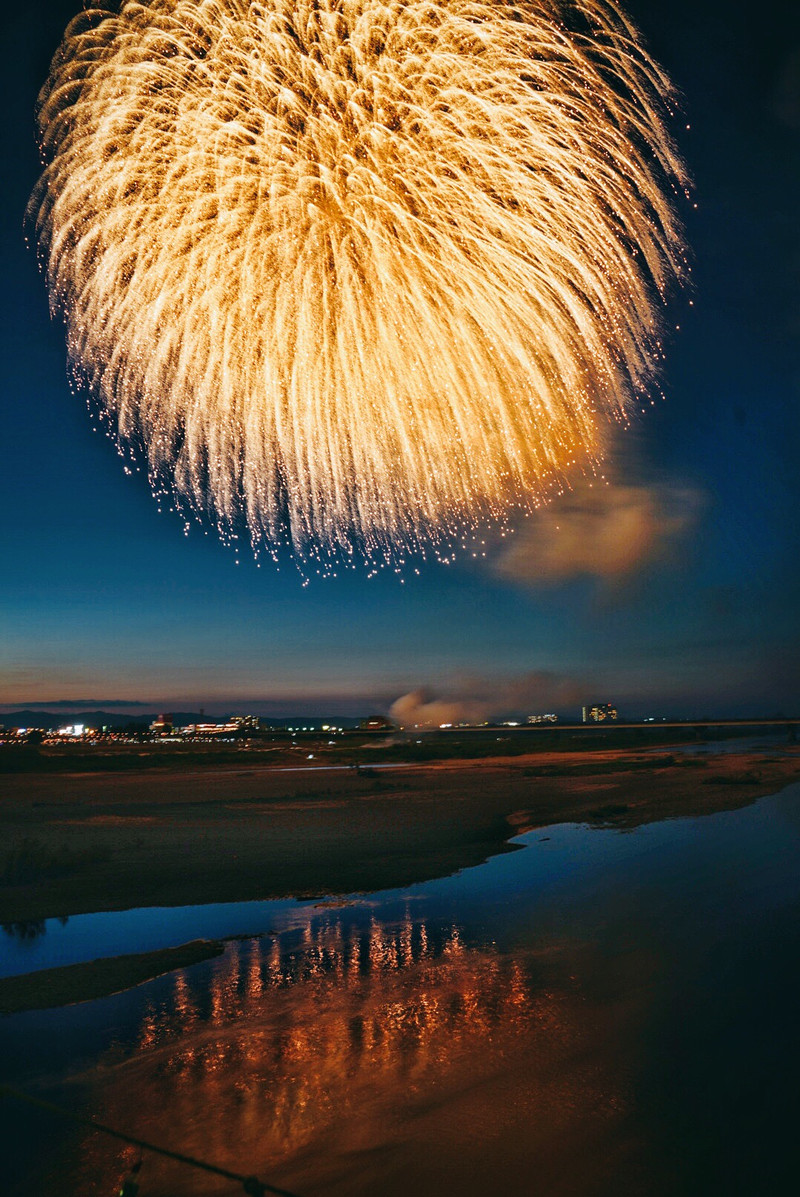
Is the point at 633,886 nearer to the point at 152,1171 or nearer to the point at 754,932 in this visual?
the point at 754,932

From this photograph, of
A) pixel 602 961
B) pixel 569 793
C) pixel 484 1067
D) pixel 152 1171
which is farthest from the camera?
pixel 569 793

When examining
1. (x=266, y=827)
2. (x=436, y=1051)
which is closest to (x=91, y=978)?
(x=436, y=1051)

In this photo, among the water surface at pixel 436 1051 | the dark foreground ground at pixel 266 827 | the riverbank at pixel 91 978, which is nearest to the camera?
the water surface at pixel 436 1051

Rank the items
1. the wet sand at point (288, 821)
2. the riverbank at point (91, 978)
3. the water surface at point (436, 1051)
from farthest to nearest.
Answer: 1. the wet sand at point (288, 821)
2. the riverbank at point (91, 978)
3. the water surface at point (436, 1051)

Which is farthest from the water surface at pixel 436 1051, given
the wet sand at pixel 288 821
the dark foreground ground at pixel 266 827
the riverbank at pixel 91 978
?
the wet sand at pixel 288 821

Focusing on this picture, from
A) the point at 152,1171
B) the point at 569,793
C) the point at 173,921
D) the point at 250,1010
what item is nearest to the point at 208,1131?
the point at 152,1171

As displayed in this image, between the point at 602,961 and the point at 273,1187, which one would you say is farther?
the point at 602,961

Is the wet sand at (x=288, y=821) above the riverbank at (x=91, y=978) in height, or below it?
below

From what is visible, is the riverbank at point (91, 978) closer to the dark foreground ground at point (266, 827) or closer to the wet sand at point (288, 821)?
the dark foreground ground at point (266, 827)

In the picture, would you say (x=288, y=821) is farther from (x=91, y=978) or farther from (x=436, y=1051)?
(x=436, y=1051)
